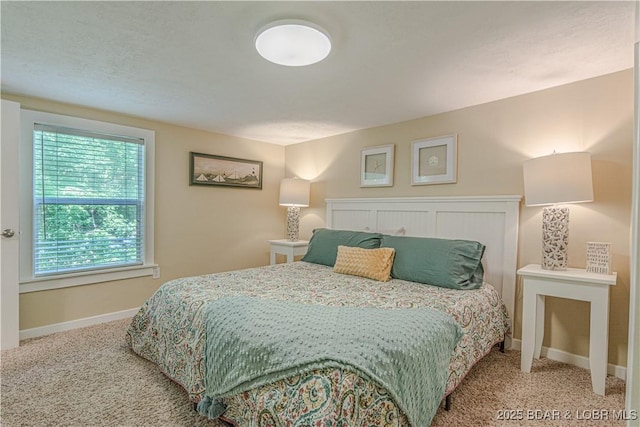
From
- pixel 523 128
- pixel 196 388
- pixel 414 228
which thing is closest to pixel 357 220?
pixel 414 228

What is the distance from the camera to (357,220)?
3.82 metres

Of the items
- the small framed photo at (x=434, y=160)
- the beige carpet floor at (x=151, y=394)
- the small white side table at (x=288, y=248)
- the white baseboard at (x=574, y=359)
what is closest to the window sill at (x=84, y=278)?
the beige carpet floor at (x=151, y=394)

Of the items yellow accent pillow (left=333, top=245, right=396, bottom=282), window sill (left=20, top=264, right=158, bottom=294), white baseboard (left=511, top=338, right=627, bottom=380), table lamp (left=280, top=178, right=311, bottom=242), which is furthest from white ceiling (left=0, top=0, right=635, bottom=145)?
white baseboard (left=511, top=338, right=627, bottom=380)

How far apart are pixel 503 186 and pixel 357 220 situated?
62.5 inches

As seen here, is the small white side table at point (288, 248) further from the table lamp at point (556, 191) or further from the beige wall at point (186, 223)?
the table lamp at point (556, 191)

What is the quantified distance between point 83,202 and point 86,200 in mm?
31

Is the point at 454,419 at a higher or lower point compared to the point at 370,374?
lower

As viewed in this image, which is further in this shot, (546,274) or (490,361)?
(490,361)

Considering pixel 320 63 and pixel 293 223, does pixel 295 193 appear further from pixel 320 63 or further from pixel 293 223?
pixel 320 63

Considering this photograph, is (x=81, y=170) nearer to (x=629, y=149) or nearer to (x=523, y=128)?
(x=523, y=128)

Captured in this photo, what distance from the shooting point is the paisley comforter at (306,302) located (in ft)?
3.91

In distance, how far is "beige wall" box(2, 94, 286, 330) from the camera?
303cm

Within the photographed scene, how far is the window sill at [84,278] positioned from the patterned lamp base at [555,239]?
3730 millimetres

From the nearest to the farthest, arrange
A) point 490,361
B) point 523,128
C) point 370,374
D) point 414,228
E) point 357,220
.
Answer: point 370,374
point 490,361
point 523,128
point 414,228
point 357,220
